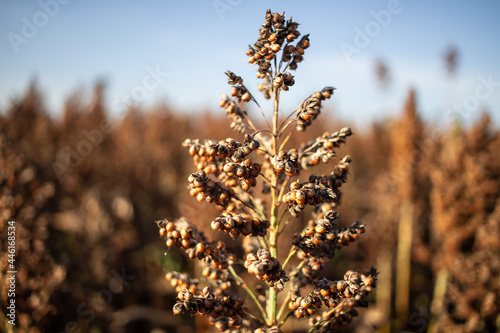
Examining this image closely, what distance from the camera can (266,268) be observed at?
1.58m

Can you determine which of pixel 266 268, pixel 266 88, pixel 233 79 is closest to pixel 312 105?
pixel 266 88

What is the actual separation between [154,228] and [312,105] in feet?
26.7

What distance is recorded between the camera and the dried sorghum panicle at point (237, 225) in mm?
1621

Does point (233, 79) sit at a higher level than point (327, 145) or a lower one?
higher

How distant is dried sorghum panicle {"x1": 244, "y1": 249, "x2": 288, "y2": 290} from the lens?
5.15 ft

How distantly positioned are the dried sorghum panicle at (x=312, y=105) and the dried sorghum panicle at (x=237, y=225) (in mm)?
668

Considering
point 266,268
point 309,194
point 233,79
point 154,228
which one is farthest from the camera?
point 154,228

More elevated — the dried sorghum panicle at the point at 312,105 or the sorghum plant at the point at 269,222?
the dried sorghum panicle at the point at 312,105

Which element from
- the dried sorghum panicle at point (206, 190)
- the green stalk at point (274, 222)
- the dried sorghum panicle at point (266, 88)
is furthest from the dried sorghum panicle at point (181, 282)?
the dried sorghum panicle at point (266, 88)

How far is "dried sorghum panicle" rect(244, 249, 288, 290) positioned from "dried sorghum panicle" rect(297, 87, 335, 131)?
82cm

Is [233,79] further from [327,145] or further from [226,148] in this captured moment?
[327,145]

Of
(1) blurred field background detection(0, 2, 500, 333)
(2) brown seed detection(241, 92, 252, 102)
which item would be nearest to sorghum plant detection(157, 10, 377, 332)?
(2) brown seed detection(241, 92, 252, 102)

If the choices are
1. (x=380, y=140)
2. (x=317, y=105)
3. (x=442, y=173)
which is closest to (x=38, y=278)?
(x=317, y=105)

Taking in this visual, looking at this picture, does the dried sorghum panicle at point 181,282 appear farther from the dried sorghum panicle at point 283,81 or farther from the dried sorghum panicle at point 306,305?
the dried sorghum panicle at point 283,81
